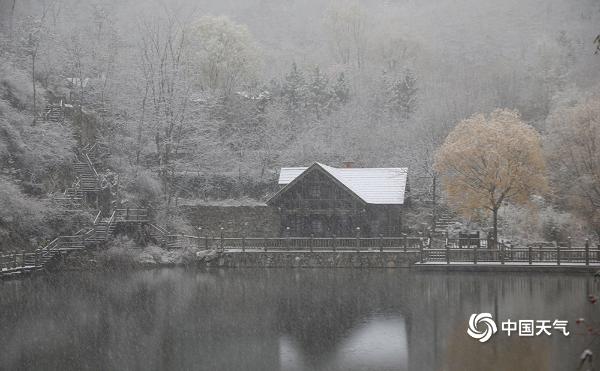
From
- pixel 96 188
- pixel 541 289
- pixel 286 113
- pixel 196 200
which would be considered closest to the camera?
pixel 541 289

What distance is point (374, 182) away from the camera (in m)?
36.0

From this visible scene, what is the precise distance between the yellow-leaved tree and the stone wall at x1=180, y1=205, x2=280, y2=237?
11079mm

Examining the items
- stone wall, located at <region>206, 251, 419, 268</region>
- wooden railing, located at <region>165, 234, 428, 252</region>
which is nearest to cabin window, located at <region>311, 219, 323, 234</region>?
wooden railing, located at <region>165, 234, 428, 252</region>

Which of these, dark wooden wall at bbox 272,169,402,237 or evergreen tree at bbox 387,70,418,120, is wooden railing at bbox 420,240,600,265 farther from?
evergreen tree at bbox 387,70,418,120

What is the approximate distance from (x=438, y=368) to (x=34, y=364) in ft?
30.2

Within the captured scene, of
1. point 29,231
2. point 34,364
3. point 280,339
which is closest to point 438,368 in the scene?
point 280,339

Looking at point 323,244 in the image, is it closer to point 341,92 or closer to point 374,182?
point 374,182

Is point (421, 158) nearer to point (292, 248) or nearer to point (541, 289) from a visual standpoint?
point (292, 248)

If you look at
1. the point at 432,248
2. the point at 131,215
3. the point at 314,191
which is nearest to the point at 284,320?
the point at 432,248

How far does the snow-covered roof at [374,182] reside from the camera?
3453cm

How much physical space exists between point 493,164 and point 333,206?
29.2 ft

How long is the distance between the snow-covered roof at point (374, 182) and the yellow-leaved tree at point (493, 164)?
255 centimetres

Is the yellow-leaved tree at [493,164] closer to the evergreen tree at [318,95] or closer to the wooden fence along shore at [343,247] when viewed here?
the wooden fence along shore at [343,247]

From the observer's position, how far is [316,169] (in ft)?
114
